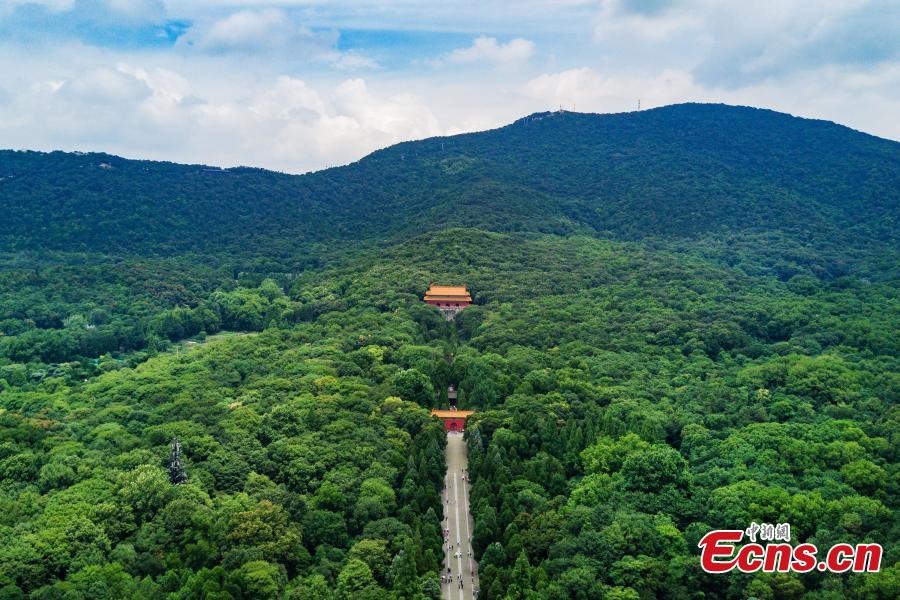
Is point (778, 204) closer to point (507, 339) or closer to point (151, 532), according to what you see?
point (507, 339)

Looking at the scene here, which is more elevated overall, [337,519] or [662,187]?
[662,187]

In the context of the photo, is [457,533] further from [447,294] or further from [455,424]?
[447,294]

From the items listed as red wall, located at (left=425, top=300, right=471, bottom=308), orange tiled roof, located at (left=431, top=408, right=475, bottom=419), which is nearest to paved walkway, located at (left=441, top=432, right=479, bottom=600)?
orange tiled roof, located at (left=431, top=408, right=475, bottom=419)

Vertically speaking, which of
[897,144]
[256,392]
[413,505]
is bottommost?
[413,505]

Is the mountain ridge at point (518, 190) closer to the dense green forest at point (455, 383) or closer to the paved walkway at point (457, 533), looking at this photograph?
the dense green forest at point (455, 383)

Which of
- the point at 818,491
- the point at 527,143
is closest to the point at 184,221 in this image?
the point at 527,143

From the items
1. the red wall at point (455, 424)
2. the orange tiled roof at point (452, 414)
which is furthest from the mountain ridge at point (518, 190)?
the red wall at point (455, 424)

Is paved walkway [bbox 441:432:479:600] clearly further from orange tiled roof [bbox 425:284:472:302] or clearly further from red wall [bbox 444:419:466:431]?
orange tiled roof [bbox 425:284:472:302]

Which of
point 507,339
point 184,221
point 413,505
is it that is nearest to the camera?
point 413,505
